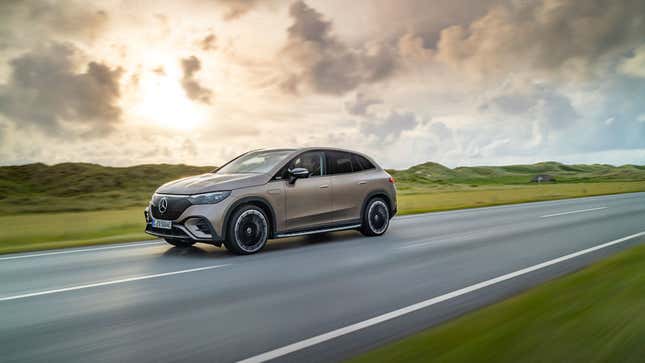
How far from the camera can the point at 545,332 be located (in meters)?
3.73

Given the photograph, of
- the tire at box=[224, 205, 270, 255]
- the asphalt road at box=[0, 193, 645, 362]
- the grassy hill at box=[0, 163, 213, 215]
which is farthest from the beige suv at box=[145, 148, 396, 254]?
the grassy hill at box=[0, 163, 213, 215]

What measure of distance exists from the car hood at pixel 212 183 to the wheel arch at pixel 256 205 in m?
0.27

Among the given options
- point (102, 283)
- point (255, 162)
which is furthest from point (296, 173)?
point (102, 283)

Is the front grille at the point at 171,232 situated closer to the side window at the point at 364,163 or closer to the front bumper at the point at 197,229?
the front bumper at the point at 197,229

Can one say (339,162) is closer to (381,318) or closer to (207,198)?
(207,198)

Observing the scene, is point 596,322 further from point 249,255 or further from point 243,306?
point 249,255

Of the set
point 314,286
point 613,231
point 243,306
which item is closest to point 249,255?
point 314,286

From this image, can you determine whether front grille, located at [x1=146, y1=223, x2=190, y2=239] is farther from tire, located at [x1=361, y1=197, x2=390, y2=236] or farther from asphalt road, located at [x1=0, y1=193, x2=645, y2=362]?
tire, located at [x1=361, y1=197, x2=390, y2=236]

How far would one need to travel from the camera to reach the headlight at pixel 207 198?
8289 millimetres

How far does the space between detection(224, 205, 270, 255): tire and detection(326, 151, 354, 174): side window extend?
1.99m

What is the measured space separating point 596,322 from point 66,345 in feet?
13.6

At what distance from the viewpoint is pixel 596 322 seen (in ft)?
12.7

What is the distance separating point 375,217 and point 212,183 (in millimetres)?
4097

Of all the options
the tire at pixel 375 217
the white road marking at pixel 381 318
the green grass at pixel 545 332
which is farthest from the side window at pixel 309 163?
the green grass at pixel 545 332
